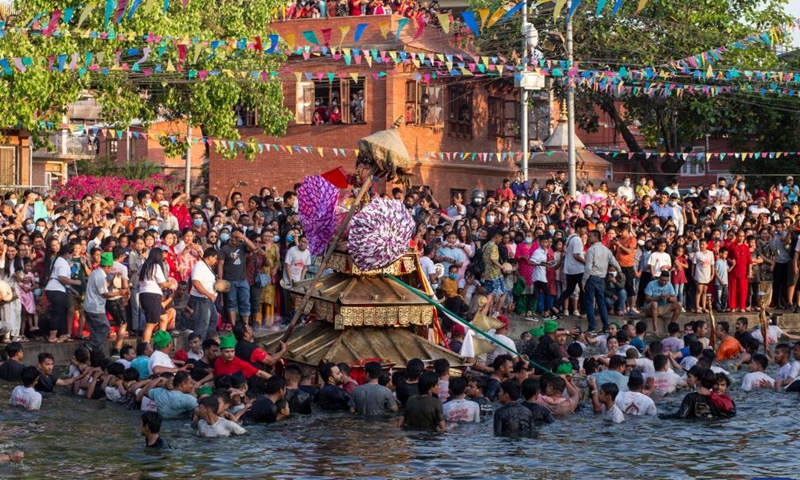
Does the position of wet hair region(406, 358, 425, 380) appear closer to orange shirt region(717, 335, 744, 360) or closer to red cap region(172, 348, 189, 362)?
red cap region(172, 348, 189, 362)

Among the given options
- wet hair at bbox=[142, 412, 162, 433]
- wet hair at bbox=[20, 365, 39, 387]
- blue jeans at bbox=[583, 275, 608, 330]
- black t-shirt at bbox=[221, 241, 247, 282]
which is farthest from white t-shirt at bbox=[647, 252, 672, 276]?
wet hair at bbox=[142, 412, 162, 433]

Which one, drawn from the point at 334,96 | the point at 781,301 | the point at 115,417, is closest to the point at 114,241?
the point at 115,417

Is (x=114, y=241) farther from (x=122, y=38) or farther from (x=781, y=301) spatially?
(x=781, y=301)

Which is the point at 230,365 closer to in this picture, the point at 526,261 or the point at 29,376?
the point at 29,376

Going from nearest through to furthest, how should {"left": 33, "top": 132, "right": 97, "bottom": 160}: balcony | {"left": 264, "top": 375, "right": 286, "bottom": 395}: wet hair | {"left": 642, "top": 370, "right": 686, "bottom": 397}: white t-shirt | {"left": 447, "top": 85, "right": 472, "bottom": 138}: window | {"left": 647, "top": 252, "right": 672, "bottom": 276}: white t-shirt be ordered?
{"left": 264, "top": 375, "right": 286, "bottom": 395}: wet hair, {"left": 642, "top": 370, "right": 686, "bottom": 397}: white t-shirt, {"left": 647, "top": 252, "right": 672, "bottom": 276}: white t-shirt, {"left": 447, "top": 85, "right": 472, "bottom": 138}: window, {"left": 33, "top": 132, "right": 97, "bottom": 160}: balcony

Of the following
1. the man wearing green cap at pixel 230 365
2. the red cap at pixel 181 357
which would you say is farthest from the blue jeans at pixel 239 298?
the man wearing green cap at pixel 230 365

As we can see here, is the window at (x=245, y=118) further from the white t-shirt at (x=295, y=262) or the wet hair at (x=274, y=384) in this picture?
the wet hair at (x=274, y=384)

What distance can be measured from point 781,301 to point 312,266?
1120 cm

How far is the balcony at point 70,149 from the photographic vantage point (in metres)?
53.0

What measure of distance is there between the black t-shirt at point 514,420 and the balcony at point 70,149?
40846 mm

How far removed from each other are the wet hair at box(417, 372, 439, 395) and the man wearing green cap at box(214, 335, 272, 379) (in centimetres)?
229

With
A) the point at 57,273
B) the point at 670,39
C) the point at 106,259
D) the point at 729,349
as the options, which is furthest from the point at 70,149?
the point at 729,349

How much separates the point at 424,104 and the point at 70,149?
19320mm

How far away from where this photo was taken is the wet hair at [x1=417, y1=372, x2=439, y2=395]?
598 inches
